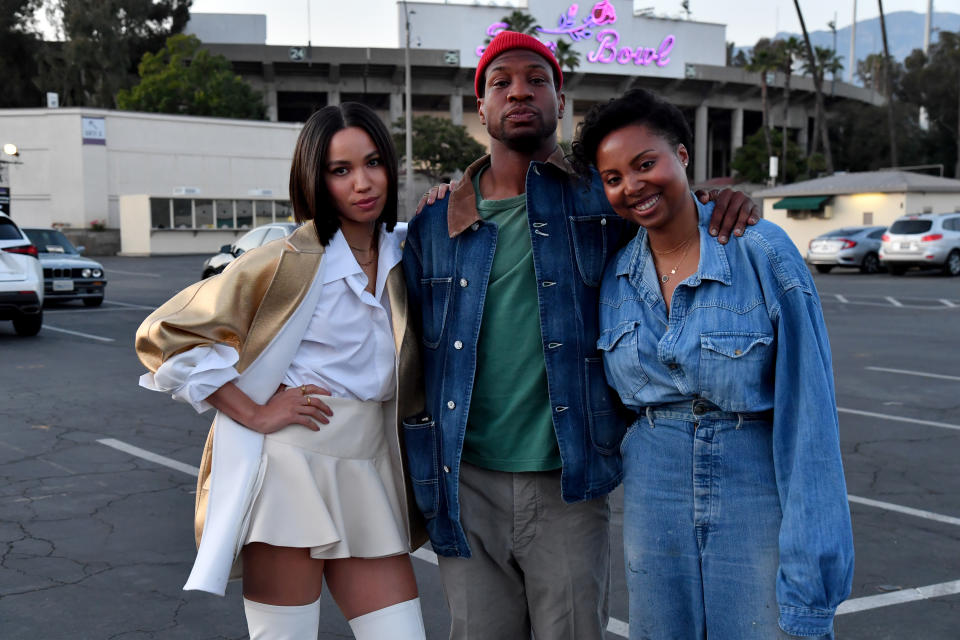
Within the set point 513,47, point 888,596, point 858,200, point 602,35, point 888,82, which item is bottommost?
point 888,596

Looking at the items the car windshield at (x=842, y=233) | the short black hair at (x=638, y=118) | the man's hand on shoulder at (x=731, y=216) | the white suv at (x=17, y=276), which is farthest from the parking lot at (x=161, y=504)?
the car windshield at (x=842, y=233)

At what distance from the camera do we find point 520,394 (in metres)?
2.58

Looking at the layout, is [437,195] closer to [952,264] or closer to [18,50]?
[952,264]

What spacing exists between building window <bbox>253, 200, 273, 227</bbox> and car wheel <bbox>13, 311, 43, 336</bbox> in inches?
1067

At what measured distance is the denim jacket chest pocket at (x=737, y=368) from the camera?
210 centimetres

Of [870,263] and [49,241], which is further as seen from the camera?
[870,263]

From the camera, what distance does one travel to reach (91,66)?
180 feet

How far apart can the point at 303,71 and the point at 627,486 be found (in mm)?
61338

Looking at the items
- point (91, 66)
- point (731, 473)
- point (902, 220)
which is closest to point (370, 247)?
point (731, 473)

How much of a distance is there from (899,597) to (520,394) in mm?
2432

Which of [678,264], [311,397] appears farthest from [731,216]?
[311,397]

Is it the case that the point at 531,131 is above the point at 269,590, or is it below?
above

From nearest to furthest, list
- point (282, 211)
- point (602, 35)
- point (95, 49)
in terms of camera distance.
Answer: point (282, 211) < point (95, 49) < point (602, 35)

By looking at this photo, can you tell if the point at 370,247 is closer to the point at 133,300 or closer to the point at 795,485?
the point at 795,485
